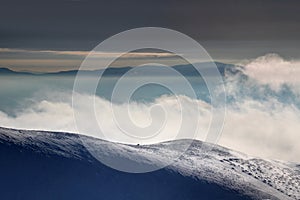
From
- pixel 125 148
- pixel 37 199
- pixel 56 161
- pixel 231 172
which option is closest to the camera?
pixel 37 199

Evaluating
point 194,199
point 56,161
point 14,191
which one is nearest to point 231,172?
point 194,199

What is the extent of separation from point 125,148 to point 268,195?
43.6m

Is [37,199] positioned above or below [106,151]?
below

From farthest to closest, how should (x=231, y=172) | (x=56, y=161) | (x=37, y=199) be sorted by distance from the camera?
(x=231, y=172)
(x=56, y=161)
(x=37, y=199)

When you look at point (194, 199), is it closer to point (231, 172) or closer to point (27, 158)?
point (231, 172)

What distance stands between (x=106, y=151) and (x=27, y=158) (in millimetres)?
22175

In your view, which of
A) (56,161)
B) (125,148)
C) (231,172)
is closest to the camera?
(56,161)

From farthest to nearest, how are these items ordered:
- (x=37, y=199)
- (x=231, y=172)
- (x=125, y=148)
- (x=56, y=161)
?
1. (x=231, y=172)
2. (x=125, y=148)
3. (x=56, y=161)
4. (x=37, y=199)

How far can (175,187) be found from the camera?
563ft

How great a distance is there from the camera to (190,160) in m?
198

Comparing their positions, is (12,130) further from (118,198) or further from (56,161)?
(118,198)

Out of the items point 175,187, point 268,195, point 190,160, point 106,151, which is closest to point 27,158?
point 106,151

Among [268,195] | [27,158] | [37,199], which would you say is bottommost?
[37,199]

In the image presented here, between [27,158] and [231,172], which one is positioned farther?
[231,172]
